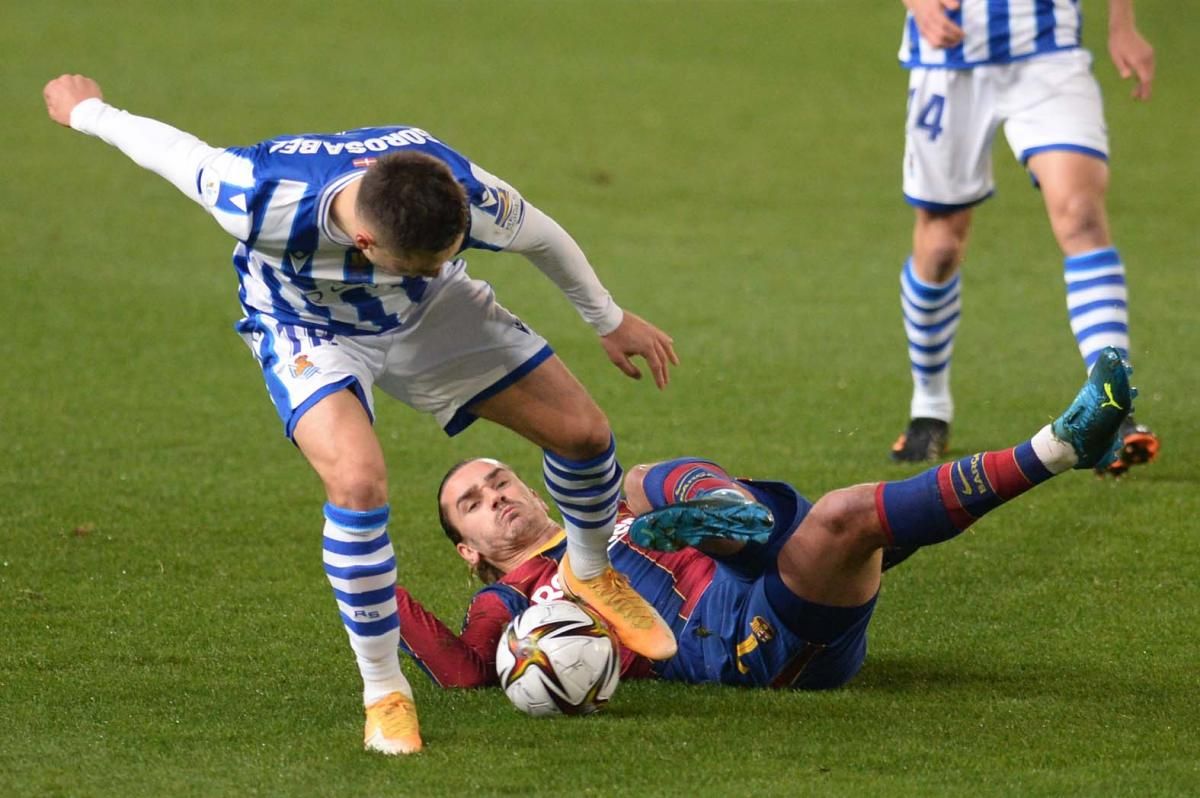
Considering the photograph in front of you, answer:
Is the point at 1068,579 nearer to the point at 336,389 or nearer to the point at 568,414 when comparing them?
the point at 568,414

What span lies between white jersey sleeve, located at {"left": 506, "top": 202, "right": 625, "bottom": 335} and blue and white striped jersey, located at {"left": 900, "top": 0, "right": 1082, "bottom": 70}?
258 cm

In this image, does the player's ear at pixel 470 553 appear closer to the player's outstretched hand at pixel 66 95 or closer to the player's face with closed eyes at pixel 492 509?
the player's face with closed eyes at pixel 492 509

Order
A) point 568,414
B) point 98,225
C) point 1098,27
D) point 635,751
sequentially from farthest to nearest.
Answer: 1. point 1098,27
2. point 98,225
3. point 568,414
4. point 635,751

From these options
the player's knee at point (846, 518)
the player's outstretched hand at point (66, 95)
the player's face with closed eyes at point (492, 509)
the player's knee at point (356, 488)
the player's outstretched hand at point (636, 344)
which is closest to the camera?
the player's knee at point (356, 488)

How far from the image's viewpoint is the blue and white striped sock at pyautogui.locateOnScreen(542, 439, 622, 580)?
444cm

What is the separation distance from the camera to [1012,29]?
6.34 m

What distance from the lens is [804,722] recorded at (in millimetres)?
4031

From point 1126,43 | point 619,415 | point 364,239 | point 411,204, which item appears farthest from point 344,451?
point 1126,43

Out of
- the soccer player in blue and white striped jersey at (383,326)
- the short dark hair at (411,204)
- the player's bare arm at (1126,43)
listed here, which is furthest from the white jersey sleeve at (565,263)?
the player's bare arm at (1126,43)

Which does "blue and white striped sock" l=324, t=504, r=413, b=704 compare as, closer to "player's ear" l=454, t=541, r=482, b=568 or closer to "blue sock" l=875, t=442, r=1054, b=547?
"player's ear" l=454, t=541, r=482, b=568

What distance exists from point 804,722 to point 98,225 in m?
8.06

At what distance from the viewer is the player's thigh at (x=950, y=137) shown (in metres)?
6.46

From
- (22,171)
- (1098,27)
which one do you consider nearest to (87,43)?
(22,171)

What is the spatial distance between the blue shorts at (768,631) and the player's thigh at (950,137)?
8.36 feet
